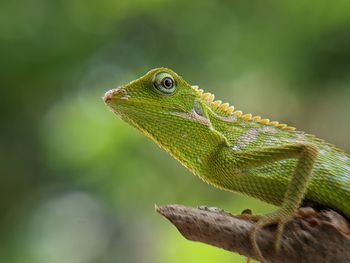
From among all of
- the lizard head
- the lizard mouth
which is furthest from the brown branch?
the lizard mouth

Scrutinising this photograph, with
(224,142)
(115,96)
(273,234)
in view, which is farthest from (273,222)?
(115,96)

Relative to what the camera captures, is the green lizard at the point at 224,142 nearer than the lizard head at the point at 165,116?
Yes

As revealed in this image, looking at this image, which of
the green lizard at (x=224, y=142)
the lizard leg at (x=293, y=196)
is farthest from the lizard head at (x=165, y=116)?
the lizard leg at (x=293, y=196)

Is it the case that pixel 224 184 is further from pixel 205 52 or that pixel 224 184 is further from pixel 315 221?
pixel 205 52

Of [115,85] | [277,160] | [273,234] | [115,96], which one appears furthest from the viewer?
[115,85]

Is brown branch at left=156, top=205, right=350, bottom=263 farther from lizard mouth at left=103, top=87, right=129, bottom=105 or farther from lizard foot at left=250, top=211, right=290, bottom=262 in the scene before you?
lizard mouth at left=103, top=87, right=129, bottom=105

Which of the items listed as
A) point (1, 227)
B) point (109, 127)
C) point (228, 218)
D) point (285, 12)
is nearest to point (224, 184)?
point (228, 218)

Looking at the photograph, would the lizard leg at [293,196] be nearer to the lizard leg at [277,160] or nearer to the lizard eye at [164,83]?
the lizard leg at [277,160]

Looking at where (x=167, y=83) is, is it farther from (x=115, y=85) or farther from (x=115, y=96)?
(x=115, y=85)
